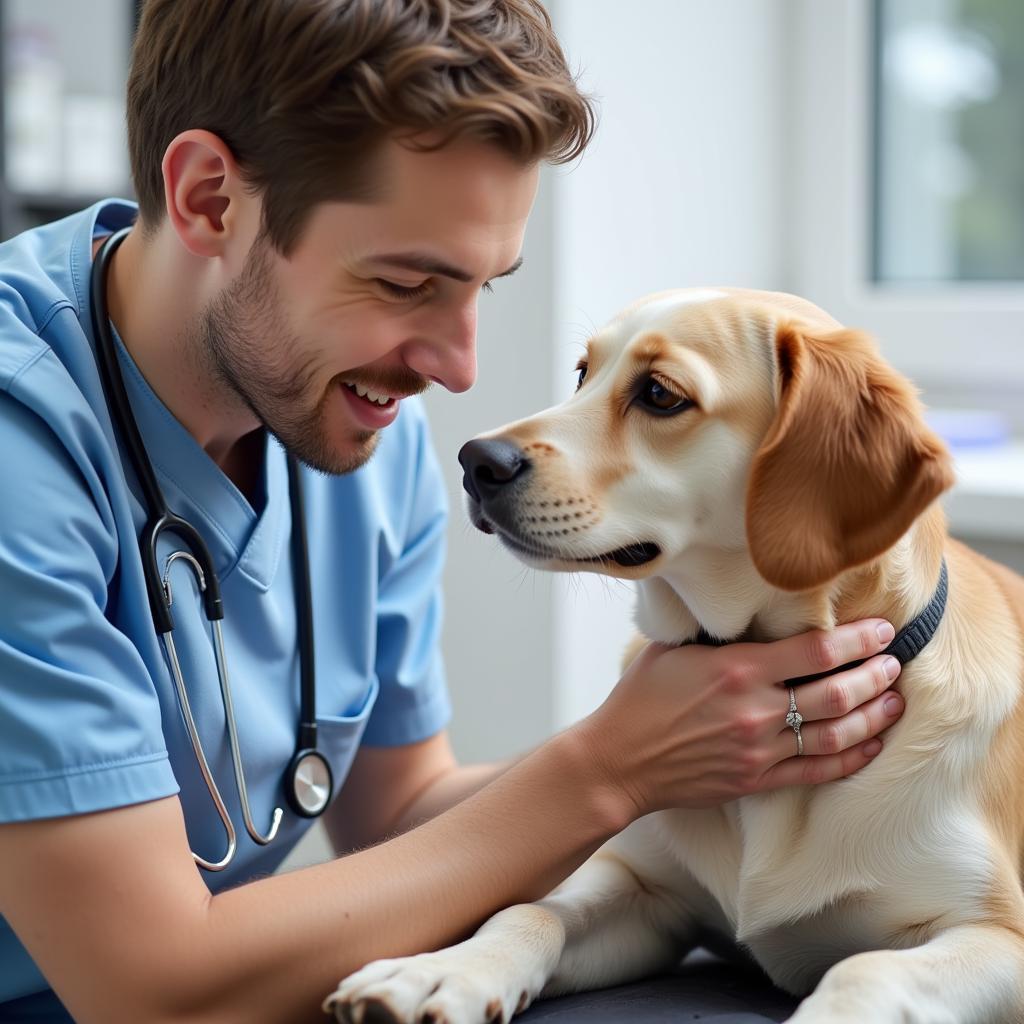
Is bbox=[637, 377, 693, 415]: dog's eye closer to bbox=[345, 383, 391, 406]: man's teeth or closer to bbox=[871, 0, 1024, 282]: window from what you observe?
bbox=[345, 383, 391, 406]: man's teeth

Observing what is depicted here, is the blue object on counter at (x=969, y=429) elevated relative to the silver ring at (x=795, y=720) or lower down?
elevated

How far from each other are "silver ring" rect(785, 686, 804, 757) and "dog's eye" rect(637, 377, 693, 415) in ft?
0.82

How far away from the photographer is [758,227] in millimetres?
2209

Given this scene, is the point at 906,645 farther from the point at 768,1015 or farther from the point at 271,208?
the point at 271,208

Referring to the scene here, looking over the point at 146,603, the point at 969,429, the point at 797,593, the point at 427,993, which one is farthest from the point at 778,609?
the point at 969,429

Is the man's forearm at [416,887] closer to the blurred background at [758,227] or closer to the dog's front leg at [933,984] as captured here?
the dog's front leg at [933,984]

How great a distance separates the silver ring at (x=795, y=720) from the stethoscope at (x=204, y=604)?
0.45 m

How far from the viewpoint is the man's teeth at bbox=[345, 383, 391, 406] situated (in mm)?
1156

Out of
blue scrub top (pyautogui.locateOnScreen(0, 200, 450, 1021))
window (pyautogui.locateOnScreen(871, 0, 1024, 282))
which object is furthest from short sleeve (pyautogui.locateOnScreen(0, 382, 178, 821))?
window (pyautogui.locateOnScreen(871, 0, 1024, 282))

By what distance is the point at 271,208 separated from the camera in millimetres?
1073

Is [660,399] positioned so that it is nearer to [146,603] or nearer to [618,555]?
[618,555]

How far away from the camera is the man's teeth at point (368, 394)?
3.79ft

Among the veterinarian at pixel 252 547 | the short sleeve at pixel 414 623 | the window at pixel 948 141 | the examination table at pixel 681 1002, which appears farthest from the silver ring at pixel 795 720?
the window at pixel 948 141

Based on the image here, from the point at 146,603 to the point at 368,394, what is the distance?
0.87ft
